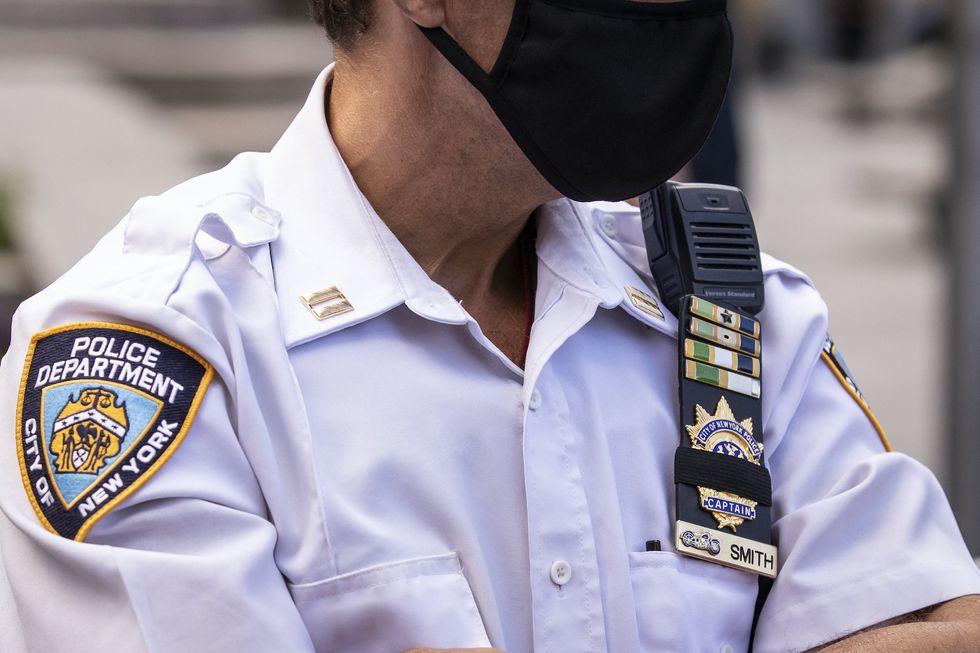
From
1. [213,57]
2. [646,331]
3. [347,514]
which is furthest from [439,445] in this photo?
[213,57]

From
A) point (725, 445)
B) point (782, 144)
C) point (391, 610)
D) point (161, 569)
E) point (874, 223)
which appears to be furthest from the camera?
point (782, 144)

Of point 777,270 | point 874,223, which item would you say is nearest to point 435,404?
point 777,270

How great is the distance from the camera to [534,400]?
1611mm

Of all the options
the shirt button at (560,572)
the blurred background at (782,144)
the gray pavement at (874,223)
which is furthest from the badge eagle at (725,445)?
the gray pavement at (874,223)

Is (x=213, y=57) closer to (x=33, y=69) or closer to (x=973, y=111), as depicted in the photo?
(x=33, y=69)

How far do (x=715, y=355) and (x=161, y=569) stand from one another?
2.57 ft

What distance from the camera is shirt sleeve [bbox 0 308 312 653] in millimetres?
1349

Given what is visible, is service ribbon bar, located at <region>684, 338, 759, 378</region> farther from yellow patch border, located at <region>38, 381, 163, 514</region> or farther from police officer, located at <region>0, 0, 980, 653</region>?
yellow patch border, located at <region>38, 381, 163, 514</region>

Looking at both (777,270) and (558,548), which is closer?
(558,548)

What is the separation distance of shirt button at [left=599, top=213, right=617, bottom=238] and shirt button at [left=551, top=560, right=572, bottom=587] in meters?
0.55

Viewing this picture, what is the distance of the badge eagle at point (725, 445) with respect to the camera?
1.69 meters

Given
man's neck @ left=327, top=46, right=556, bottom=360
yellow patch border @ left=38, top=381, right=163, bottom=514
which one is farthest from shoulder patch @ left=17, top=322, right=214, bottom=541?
man's neck @ left=327, top=46, right=556, bottom=360

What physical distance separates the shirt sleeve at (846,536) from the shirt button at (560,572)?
32cm

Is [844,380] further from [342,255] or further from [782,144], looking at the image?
[782,144]
